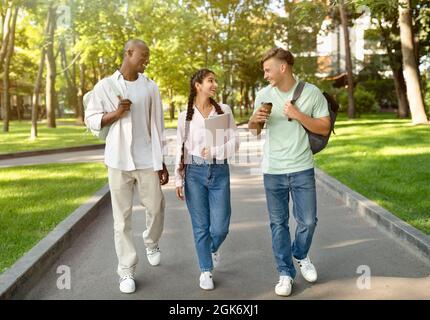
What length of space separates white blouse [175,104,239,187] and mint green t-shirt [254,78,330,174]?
35 centimetres

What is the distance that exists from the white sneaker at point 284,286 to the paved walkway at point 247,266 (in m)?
0.05

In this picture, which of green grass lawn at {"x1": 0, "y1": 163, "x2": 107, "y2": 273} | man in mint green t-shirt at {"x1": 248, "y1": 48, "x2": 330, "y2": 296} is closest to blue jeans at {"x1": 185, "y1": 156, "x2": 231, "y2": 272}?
man in mint green t-shirt at {"x1": 248, "y1": 48, "x2": 330, "y2": 296}

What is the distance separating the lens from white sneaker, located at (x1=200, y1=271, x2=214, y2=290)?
14.5ft

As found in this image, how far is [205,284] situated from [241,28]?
3665cm

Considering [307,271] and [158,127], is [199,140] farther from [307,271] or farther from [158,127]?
[307,271]

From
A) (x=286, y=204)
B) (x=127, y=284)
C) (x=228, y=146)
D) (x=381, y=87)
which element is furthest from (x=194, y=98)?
(x=381, y=87)

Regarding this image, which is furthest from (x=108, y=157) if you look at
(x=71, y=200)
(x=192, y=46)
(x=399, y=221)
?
(x=192, y=46)

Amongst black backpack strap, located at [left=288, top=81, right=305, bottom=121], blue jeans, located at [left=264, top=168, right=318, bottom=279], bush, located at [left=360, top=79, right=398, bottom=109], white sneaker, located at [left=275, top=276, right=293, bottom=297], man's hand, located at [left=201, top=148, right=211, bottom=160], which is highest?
bush, located at [left=360, top=79, right=398, bottom=109]

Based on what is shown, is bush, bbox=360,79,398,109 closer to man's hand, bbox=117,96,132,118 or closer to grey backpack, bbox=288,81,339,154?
grey backpack, bbox=288,81,339,154

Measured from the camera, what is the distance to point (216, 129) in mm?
4492

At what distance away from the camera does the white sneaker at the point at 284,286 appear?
4.22m

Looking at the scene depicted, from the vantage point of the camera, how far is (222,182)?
452 cm

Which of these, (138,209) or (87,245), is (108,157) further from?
(138,209)

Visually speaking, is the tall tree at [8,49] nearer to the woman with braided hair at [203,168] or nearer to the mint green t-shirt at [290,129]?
the woman with braided hair at [203,168]
